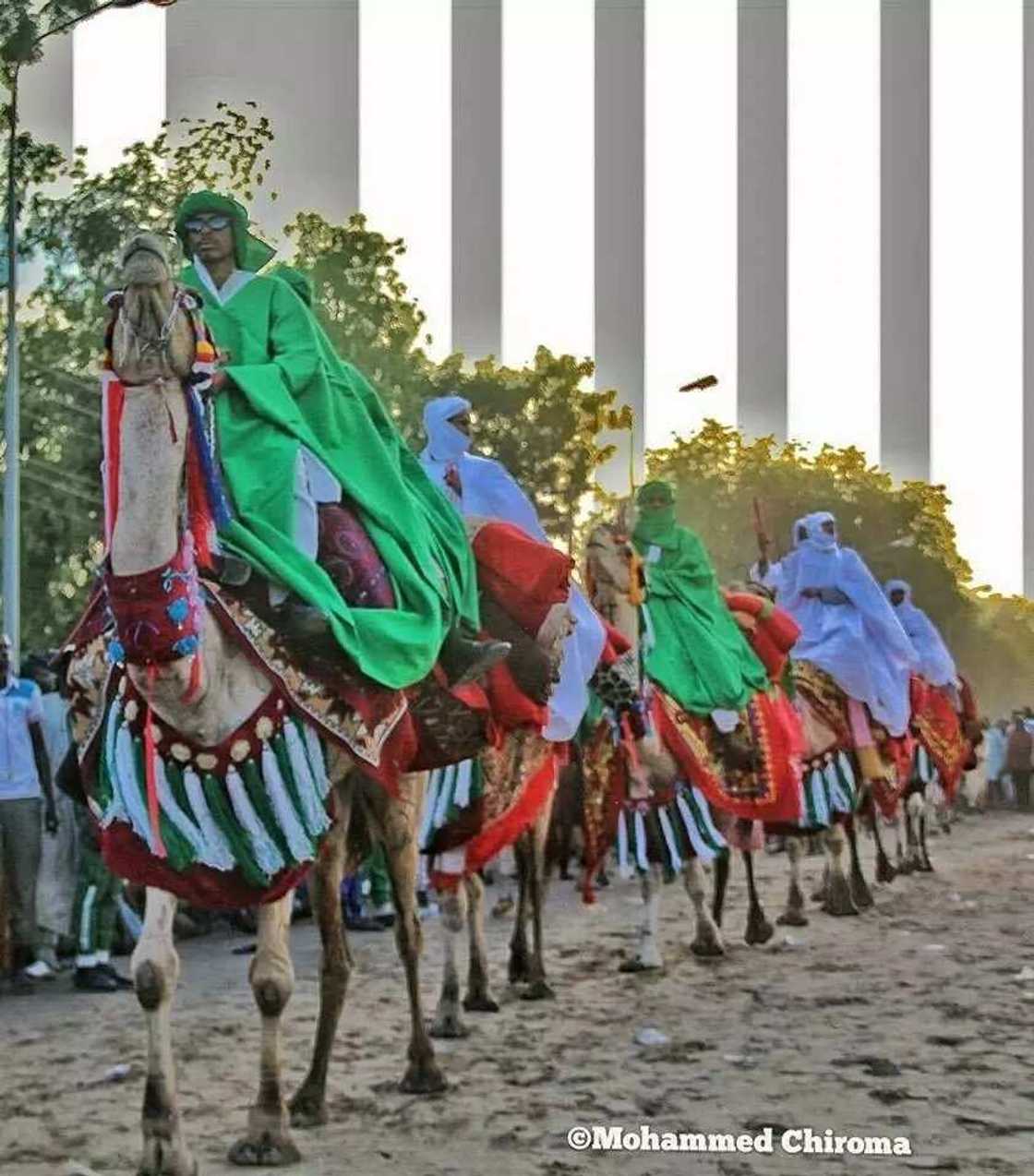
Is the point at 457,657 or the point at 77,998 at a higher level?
the point at 457,657

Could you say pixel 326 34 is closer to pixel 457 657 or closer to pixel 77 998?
pixel 457 657

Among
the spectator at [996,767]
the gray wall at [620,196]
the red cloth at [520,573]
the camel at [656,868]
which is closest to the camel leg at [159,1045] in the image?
the red cloth at [520,573]

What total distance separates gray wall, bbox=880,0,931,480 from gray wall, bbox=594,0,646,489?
1.53m

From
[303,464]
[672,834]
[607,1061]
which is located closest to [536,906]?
[672,834]

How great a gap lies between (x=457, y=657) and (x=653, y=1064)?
77.4 inches

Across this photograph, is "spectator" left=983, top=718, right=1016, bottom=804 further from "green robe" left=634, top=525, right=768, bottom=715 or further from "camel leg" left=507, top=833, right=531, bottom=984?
"camel leg" left=507, top=833, right=531, bottom=984

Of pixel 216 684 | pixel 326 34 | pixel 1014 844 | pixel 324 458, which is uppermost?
pixel 326 34

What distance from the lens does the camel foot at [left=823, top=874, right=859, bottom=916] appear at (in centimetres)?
1580

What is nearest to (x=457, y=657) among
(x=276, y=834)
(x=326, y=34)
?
(x=276, y=834)

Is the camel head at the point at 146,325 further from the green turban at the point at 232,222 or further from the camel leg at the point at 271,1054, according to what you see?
the camel leg at the point at 271,1054

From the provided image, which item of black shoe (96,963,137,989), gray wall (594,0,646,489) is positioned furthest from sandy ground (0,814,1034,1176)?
gray wall (594,0,646,489)

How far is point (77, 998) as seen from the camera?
11906 millimetres

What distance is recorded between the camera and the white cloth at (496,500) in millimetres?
10727

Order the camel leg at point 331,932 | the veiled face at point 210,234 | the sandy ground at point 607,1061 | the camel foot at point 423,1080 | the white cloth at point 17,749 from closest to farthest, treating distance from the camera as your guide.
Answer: the sandy ground at point 607,1061 < the veiled face at point 210,234 < the camel leg at point 331,932 < the camel foot at point 423,1080 < the white cloth at point 17,749
